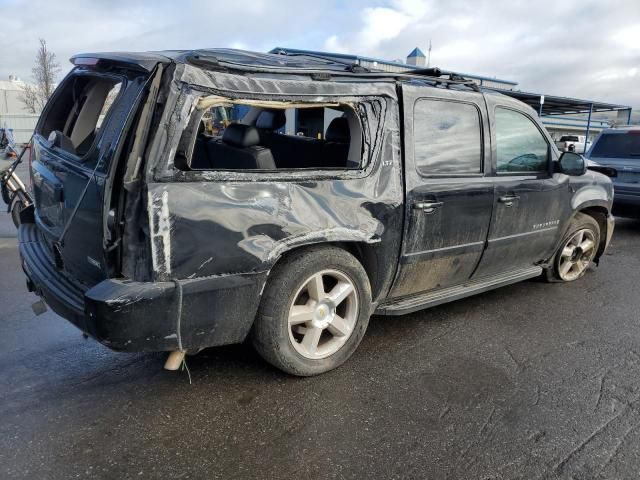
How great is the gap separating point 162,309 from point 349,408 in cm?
117

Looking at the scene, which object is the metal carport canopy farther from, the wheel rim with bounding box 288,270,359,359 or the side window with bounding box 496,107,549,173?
the wheel rim with bounding box 288,270,359,359

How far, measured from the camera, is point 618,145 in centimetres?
805

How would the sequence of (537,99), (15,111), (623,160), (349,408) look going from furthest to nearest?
(15,111) → (537,99) → (623,160) → (349,408)

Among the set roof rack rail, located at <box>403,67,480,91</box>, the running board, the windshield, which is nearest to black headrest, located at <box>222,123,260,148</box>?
roof rack rail, located at <box>403,67,480,91</box>

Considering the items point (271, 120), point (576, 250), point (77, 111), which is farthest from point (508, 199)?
point (77, 111)

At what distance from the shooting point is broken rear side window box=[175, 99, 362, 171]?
2568 millimetres

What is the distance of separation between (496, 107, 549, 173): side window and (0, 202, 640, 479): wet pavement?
133cm

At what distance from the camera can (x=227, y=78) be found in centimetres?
253

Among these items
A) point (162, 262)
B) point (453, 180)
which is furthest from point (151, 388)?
point (453, 180)

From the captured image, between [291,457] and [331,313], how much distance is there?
3.15 ft

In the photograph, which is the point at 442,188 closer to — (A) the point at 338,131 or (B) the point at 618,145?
(A) the point at 338,131

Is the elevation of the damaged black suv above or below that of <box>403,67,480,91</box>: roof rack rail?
below

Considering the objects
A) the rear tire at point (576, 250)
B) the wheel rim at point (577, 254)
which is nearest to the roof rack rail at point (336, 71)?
the rear tire at point (576, 250)

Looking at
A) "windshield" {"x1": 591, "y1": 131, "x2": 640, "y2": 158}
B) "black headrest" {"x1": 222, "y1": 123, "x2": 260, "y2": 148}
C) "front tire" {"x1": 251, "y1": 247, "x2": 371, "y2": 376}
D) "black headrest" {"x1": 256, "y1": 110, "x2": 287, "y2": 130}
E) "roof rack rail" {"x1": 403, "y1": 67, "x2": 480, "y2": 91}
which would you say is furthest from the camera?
"windshield" {"x1": 591, "y1": 131, "x2": 640, "y2": 158}
